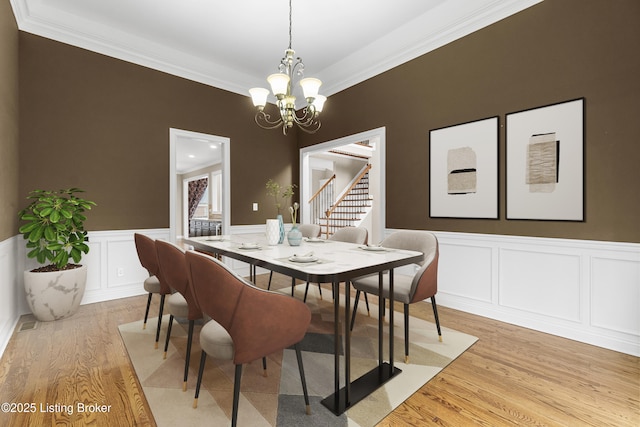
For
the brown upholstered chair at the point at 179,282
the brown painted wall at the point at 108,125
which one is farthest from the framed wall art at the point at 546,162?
the brown painted wall at the point at 108,125

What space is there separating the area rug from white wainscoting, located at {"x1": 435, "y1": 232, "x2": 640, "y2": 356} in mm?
673

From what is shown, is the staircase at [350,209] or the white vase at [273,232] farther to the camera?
the staircase at [350,209]

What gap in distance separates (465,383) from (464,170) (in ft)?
6.90

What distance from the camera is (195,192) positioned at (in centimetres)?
1259

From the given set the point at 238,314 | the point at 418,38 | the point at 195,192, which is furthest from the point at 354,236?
the point at 195,192

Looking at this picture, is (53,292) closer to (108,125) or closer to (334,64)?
(108,125)

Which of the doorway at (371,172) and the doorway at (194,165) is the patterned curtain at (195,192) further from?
the doorway at (371,172)

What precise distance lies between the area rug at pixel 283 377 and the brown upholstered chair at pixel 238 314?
1.14ft

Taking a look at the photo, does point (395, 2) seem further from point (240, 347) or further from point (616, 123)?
point (240, 347)

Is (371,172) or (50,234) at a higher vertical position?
(371,172)

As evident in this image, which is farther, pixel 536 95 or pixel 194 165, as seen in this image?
pixel 194 165

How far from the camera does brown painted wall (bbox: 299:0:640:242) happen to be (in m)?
2.29

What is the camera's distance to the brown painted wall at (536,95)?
229 centimetres

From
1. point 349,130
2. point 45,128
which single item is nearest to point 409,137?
point 349,130
